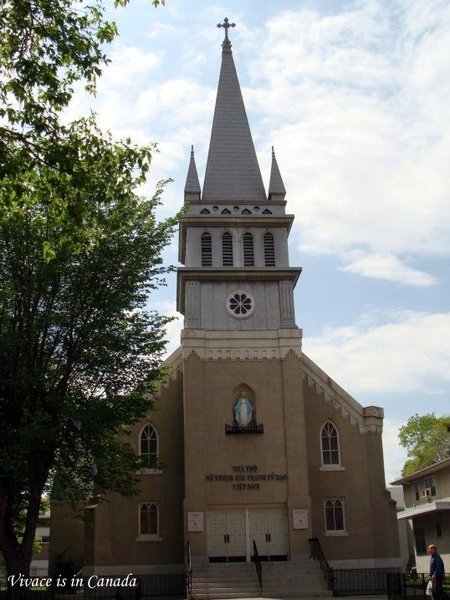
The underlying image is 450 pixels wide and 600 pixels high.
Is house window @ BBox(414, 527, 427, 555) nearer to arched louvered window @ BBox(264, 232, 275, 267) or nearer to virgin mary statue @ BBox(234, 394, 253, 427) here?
virgin mary statue @ BBox(234, 394, 253, 427)

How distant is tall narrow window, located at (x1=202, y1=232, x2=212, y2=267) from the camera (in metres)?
32.3

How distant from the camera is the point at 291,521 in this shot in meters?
28.8

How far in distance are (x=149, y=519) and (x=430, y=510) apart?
12.5 meters

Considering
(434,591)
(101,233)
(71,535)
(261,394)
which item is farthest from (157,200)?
(71,535)

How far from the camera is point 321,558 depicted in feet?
91.0

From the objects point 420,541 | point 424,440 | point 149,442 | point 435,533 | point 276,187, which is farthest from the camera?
point 424,440

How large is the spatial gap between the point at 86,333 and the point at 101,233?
291cm

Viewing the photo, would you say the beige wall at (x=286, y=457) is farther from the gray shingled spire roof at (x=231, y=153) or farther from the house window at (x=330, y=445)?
the gray shingled spire roof at (x=231, y=153)

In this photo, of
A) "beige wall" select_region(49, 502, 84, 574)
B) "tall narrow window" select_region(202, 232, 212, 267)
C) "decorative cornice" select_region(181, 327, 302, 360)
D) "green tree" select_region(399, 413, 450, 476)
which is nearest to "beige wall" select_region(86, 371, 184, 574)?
"decorative cornice" select_region(181, 327, 302, 360)

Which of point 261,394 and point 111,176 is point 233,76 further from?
point 111,176

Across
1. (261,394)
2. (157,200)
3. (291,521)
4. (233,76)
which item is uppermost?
(233,76)

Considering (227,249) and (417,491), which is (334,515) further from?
(417,491)

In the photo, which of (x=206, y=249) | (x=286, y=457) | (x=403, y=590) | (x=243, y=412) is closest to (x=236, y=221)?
(x=206, y=249)

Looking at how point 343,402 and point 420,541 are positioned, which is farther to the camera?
point 420,541
